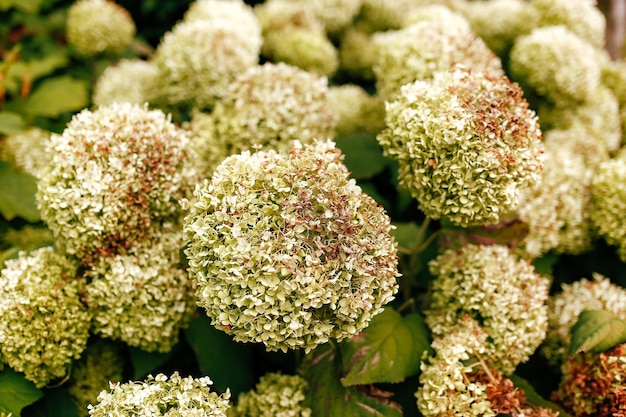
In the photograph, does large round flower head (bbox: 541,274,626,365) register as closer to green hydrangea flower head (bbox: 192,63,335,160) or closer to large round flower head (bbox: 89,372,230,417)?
green hydrangea flower head (bbox: 192,63,335,160)

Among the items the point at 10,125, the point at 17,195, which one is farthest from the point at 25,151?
the point at 17,195

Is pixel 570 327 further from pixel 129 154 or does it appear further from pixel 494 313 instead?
pixel 129 154

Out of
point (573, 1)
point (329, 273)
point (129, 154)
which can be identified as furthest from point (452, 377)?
point (573, 1)

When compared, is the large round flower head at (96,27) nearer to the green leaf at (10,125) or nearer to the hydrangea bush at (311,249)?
the hydrangea bush at (311,249)

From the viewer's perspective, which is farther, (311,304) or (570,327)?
(570,327)

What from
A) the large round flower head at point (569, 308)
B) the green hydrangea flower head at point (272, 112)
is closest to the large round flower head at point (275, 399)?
the green hydrangea flower head at point (272, 112)

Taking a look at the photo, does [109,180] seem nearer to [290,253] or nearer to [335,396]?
[290,253]

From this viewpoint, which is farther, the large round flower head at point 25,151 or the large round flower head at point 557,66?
the large round flower head at point 557,66
